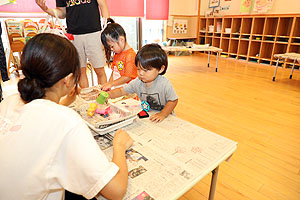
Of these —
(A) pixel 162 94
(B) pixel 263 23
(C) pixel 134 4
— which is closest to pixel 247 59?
(B) pixel 263 23

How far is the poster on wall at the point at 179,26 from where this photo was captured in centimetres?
635

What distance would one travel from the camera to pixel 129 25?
5.61 m

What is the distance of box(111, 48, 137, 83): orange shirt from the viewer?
1.74 metres

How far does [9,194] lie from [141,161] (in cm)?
37

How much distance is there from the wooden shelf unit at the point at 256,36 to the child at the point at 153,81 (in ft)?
13.7

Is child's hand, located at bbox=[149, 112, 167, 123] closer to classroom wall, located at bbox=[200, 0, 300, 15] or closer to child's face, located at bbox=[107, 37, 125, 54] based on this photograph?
child's face, located at bbox=[107, 37, 125, 54]

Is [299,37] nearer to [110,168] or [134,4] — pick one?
[134,4]

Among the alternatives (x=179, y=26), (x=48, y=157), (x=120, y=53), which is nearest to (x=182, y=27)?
(x=179, y=26)

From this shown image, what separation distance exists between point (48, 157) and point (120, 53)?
1.43m

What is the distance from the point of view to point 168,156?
739 mm

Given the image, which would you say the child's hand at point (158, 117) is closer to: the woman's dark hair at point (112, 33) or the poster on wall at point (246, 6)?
the woman's dark hair at point (112, 33)

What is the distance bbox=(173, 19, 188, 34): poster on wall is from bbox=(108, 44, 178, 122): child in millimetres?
5433

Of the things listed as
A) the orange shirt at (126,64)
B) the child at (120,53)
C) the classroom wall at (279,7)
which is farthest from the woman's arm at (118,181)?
the classroom wall at (279,7)

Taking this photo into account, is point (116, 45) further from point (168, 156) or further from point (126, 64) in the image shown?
point (168, 156)
